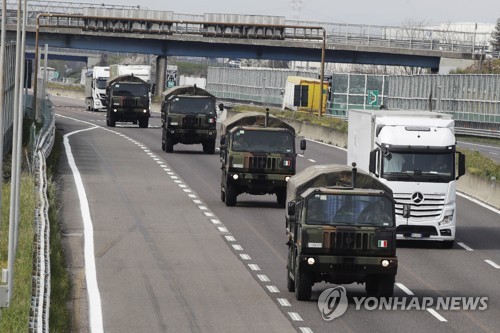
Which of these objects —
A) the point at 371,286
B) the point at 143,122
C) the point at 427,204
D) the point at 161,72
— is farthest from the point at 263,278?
the point at 161,72

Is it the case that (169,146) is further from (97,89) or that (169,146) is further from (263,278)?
(97,89)

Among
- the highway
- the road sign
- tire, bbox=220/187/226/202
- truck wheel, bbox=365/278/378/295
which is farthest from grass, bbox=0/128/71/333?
the road sign

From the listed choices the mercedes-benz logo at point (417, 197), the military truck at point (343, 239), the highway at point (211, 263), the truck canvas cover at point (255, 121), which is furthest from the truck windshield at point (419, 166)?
the military truck at point (343, 239)

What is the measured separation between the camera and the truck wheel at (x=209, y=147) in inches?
2302

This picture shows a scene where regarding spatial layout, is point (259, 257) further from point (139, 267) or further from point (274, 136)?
point (274, 136)

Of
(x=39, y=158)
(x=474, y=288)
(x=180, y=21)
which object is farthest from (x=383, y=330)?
(x=180, y=21)

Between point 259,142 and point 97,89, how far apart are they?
7075cm

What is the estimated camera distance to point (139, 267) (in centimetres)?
2712

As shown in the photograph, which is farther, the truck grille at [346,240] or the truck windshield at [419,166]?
the truck windshield at [419,166]

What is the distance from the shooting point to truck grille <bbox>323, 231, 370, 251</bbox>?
22750 mm

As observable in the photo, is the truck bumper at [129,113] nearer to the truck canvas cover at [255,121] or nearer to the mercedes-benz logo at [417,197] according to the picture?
the truck canvas cover at [255,121]

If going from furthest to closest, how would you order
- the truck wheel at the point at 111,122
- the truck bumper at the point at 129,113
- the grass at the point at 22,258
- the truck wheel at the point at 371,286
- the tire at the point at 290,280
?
the truck wheel at the point at 111,122 → the truck bumper at the point at 129,113 → the tire at the point at 290,280 → the truck wheel at the point at 371,286 → the grass at the point at 22,258

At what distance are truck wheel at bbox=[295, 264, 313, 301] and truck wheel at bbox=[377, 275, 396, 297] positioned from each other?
118cm

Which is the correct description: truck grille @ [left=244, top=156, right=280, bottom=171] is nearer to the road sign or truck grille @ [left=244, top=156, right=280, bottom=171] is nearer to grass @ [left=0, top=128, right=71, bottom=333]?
grass @ [left=0, top=128, right=71, bottom=333]
